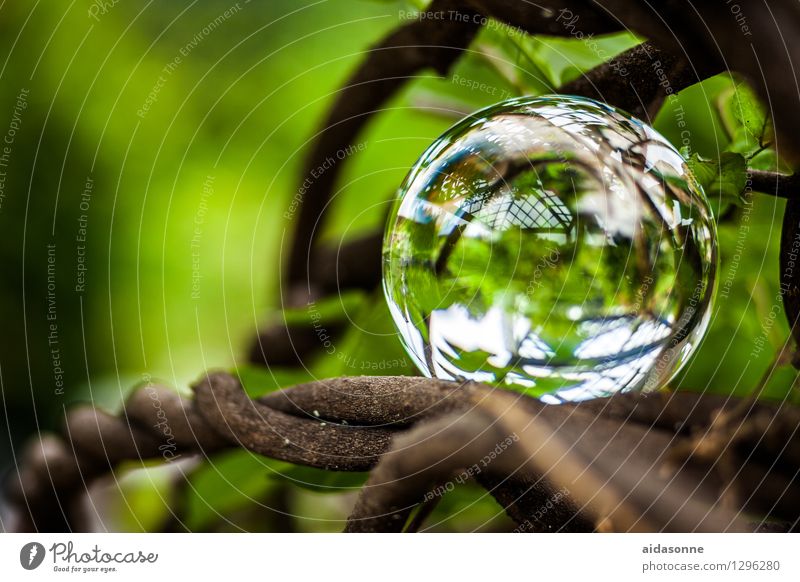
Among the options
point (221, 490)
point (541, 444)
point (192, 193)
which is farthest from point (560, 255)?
point (192, 193)

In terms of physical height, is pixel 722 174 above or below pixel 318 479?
above

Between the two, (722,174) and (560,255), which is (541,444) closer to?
(560,255)

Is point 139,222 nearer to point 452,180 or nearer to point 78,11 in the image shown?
point 78,11

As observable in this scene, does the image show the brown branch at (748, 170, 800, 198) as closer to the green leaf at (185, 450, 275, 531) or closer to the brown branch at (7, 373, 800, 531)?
the brown branch at (7, 373, 800, 531)
